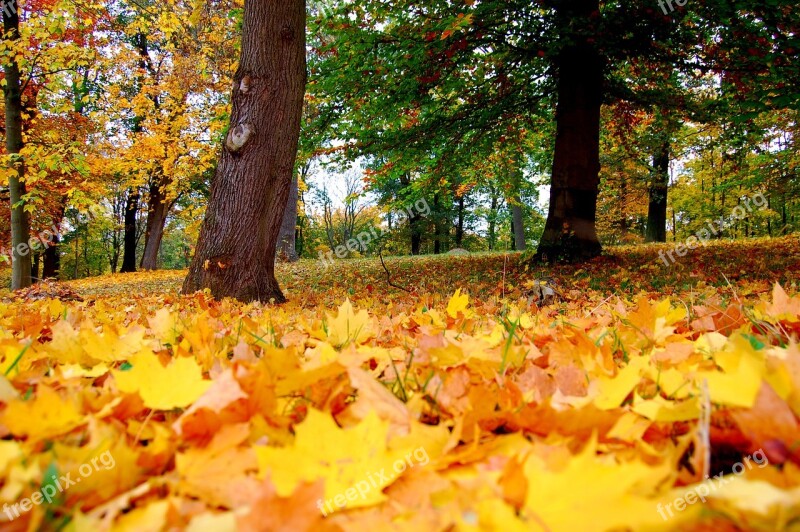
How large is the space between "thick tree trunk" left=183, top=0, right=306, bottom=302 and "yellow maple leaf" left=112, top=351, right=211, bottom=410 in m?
3.75

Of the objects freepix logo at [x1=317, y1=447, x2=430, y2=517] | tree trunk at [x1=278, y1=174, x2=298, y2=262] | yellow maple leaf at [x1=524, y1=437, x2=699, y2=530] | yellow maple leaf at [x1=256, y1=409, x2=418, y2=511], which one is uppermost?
tree trunk at [x1=278, y1=174, x2=298, y2=262]

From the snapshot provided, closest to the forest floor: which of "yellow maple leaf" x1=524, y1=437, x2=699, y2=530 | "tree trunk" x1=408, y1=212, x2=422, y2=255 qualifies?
"yellow maple leaf" x1=524, y1=437, x2=699, y2=530

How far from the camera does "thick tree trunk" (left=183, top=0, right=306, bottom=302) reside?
4344 mm

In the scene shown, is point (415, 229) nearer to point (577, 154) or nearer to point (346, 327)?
point (577, 154)

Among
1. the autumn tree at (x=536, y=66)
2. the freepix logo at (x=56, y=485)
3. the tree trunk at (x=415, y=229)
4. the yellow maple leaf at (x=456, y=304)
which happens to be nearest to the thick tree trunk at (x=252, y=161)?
the autumn tree at (x=536, y=66)

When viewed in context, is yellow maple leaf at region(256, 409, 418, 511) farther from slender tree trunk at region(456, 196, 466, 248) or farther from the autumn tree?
slender tree trunk at region(456, 196, 466, 248)

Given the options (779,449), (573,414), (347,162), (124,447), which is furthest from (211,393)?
(347,162)

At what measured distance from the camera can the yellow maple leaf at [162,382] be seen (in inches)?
28.7

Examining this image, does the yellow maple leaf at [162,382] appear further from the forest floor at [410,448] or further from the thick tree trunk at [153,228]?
the thick tree trunk at [153,228]

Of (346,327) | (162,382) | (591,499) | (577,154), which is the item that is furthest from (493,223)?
(591,499)

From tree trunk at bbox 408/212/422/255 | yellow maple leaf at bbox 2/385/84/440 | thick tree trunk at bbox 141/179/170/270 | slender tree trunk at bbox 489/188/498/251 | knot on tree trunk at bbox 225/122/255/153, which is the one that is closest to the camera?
yellow maple leaf at bbox 2/385/84/440

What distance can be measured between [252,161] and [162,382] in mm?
3953

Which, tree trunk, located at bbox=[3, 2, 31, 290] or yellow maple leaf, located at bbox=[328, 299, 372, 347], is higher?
tree trunk, located at bbox=[3, 2, 31, 290]

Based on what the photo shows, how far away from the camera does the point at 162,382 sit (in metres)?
0.74
